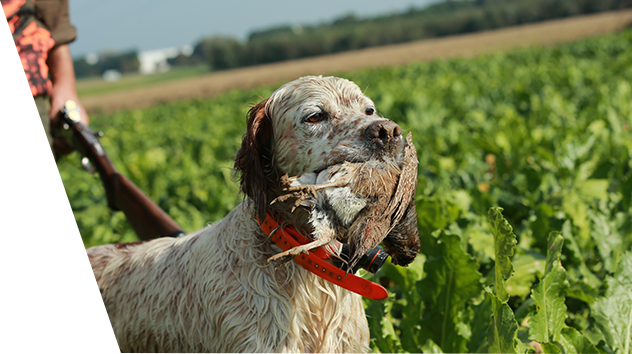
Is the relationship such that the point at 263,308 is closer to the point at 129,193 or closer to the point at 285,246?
the point at 285,246

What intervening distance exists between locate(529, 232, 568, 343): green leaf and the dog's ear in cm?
127

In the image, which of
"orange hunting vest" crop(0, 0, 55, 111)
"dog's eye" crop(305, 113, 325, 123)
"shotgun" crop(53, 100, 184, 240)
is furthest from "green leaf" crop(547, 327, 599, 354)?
"orange hunting vest" crop(0, 0, 55, 111)

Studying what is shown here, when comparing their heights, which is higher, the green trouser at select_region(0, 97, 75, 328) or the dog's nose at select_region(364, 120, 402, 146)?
the dog's nose at select_region(364, 120, 402, 146)

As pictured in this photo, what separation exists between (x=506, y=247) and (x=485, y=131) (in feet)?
17.6

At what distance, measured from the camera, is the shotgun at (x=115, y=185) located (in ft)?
9.67

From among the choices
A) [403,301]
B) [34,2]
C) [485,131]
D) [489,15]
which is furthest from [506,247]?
[489,15]

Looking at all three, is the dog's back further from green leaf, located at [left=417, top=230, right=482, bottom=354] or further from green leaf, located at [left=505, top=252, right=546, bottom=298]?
green leaf, located at [left=505, top=252, right=546, bottom=298]

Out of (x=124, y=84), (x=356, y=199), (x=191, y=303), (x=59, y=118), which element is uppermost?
(x=356, y=199)

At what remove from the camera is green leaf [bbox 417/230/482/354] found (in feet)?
8.08

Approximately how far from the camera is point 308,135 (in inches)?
70.1

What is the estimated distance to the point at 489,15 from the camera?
8331cm

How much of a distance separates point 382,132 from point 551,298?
1.25 meters

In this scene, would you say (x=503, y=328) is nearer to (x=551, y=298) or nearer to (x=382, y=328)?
(x=551, y=298)

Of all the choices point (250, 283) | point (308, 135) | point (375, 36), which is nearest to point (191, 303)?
point (250, 283)
